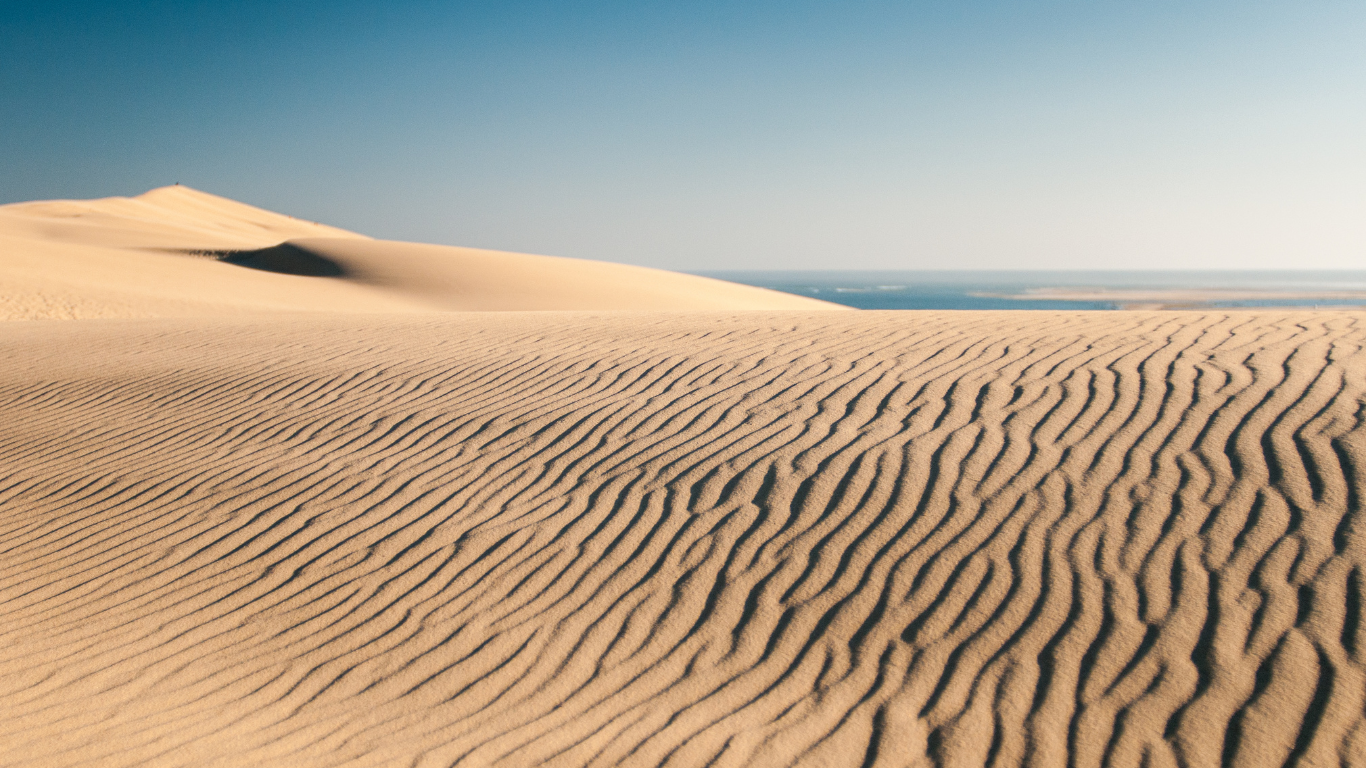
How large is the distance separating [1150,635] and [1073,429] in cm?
173

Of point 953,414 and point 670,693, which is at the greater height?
point 953,414

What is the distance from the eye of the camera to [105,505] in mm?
5406

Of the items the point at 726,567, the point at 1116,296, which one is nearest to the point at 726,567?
the point at 726,567

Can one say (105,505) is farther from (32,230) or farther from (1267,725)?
(32,230)

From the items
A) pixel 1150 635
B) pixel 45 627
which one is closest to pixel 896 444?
pixel 1150 635

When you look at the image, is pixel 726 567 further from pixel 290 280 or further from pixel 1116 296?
pixel 1116 296

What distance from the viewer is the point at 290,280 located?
87.1ft

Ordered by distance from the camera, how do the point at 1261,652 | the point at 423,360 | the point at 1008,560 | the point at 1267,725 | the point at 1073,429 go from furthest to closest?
the point at 423,360 → the point at 1073,429 → the point at 1008,560 → the point at 1261,652 → the point at 1267,725

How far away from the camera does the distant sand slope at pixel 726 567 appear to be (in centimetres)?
330

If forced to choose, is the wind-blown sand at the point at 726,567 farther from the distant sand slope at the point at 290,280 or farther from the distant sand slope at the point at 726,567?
the distant sand slope at the point at 290,280

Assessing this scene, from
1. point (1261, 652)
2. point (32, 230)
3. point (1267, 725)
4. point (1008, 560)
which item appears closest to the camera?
point (1267, 725)

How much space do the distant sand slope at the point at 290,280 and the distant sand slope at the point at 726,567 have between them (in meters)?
13.9

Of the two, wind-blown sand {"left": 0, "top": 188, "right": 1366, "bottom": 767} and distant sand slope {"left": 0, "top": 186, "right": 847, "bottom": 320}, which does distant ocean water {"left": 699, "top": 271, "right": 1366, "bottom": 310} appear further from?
wind-blown sand {"left": 0, "top": 188, "right": 1366, "bottom": 767}

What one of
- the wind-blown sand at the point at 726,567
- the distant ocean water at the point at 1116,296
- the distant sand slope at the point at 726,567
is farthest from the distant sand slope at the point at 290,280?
the distant ocean water at the point at 1116,296
